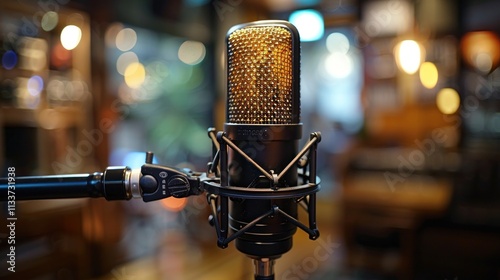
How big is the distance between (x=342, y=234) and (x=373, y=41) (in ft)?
8.15

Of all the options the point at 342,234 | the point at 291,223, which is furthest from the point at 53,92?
the point at 342,234

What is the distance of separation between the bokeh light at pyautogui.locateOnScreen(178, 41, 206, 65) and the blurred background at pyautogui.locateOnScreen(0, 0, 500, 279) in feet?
0.05

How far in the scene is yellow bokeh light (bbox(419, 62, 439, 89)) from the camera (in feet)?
11.7

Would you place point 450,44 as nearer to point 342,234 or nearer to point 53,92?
point 342,234

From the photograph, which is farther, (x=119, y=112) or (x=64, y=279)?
(x=119, y=112)

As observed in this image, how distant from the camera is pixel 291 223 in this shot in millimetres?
530

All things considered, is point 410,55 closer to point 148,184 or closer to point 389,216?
point 389,216

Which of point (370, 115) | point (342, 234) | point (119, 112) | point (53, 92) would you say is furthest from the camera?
point (370, 115)

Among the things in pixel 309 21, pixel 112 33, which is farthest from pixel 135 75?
pixel 309 21

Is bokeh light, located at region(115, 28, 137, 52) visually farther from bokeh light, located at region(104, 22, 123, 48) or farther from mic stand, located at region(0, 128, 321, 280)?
mic stand, located at region(0, 128, 321, 280)

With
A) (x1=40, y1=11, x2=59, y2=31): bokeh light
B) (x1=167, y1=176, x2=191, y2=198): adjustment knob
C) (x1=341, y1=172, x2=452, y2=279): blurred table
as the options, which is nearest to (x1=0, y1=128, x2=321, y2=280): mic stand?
(x1=167, y1=176, x2=191, y2=198): adjustment knob

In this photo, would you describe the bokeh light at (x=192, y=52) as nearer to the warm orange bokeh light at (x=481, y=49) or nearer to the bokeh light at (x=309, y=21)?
the bokeh light at (x=309, y=21)

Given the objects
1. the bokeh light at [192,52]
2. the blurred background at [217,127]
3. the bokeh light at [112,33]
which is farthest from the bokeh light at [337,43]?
the bokeh light at [112,33]

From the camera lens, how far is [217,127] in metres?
3.01
